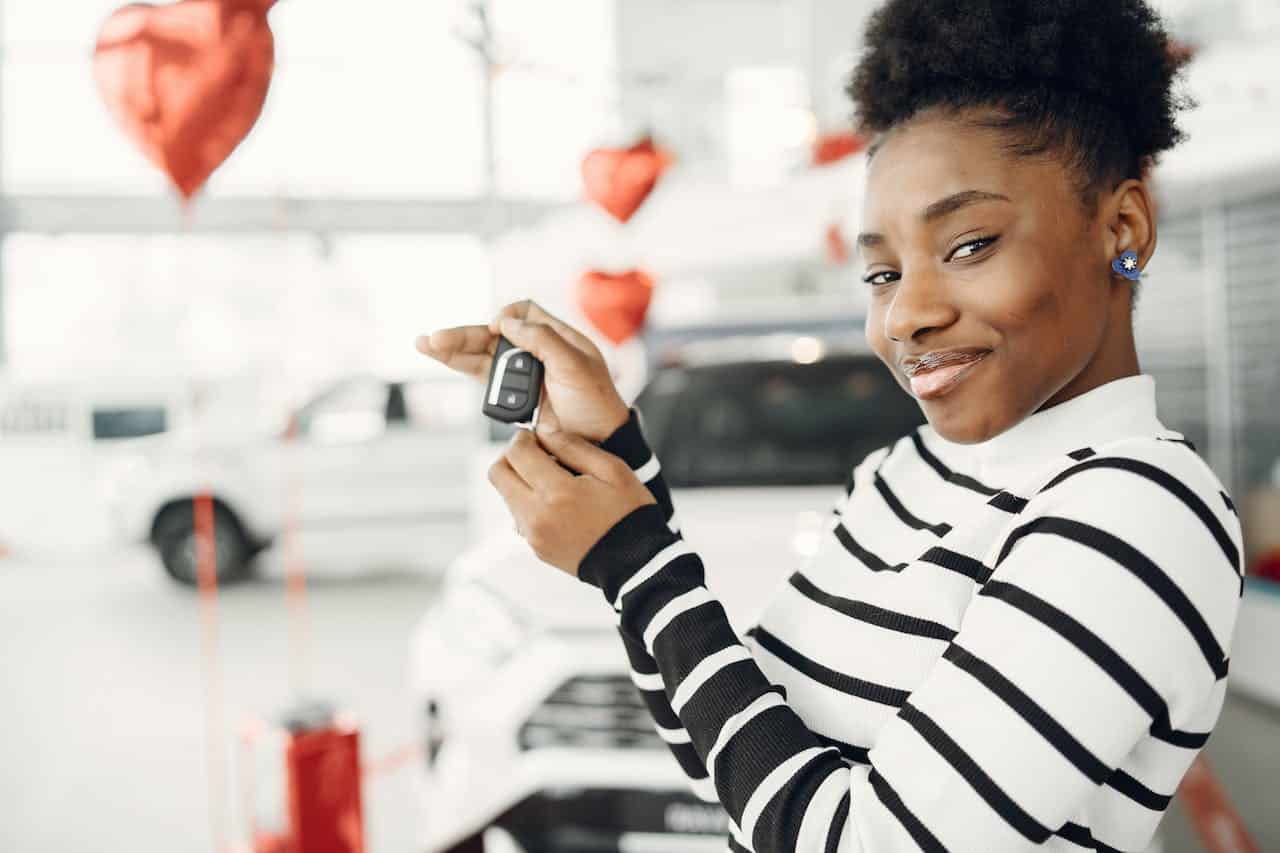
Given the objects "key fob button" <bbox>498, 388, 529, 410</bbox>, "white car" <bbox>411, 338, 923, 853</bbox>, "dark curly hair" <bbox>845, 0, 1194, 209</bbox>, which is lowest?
"white car" <bbox>411, 338, 923, 853</bbox>

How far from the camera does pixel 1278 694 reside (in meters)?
3.80

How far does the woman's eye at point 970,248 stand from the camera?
0.69 metres

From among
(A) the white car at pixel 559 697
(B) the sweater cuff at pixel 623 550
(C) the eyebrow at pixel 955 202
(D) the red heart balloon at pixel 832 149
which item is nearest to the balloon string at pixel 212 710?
(A) the white car at pixel 559 697

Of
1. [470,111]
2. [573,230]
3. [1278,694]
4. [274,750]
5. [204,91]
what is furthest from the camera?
[573,230]

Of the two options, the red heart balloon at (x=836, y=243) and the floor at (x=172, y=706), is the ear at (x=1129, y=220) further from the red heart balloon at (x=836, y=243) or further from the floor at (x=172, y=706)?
the red heart balloon at (x=836, y=243)

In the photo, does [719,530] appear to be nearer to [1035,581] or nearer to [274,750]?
[274,750]

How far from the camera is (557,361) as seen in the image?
2.63 feet

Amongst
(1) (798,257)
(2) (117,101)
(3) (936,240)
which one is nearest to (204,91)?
(2) (117,101)

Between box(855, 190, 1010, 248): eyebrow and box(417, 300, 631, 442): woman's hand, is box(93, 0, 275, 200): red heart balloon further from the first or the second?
box(855, 190, 1010, 248): eyebrow

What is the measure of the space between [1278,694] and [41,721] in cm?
513

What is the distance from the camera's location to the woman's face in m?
0.68

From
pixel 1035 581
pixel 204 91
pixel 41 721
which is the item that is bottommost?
pixel 41 721

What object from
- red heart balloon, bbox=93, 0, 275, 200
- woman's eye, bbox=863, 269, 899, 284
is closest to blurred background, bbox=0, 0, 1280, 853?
red heart balloon, bbox=93, 0, 275, 200

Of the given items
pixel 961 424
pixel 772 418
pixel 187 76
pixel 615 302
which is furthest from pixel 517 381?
pixel 615 302
